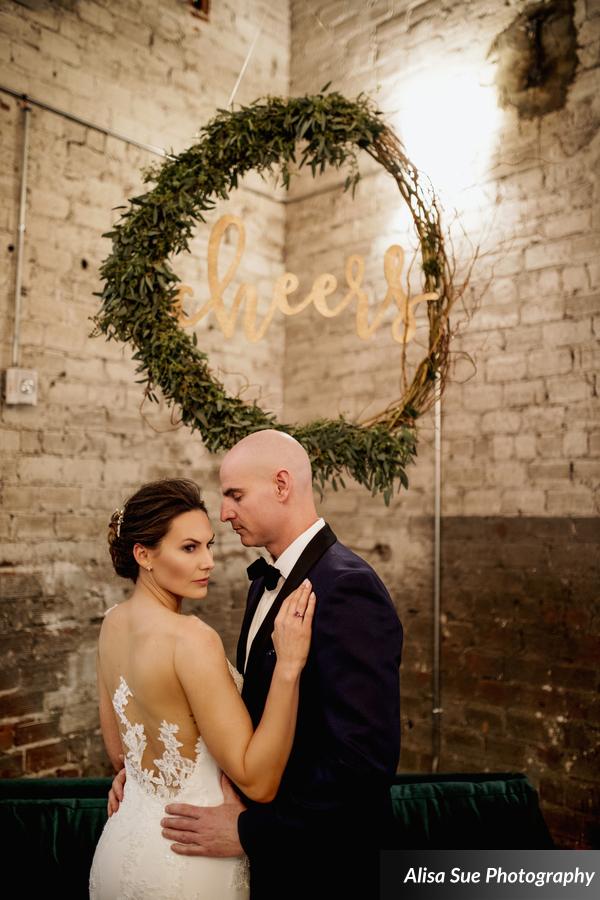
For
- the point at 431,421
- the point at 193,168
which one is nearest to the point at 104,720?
the point at 193,168

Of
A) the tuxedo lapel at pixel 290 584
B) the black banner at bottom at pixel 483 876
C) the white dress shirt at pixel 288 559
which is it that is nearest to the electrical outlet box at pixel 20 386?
the white dress shirt at pixel 288 559

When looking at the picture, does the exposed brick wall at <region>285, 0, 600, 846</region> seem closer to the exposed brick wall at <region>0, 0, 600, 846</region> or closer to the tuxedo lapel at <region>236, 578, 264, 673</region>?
the exposed brick wall at <region>0, 0, 600, 846</region>

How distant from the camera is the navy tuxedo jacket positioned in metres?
1.83

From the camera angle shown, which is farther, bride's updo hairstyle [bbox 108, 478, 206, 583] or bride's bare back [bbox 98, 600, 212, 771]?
bride's updo hairstyle [bbox 108, 478, 206, 583]

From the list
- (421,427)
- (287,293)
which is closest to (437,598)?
(421,427)

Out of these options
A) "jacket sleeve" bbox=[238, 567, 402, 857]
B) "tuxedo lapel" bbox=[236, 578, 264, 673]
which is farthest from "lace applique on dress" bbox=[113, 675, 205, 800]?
"tuxedo lapel" bbox=[236, 578, 264, 673]

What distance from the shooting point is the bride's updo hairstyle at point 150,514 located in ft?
6.70

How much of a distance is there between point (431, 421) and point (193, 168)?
6.84ft

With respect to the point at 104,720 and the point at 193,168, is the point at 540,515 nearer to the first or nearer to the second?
the point at 193,168

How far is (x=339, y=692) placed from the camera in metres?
1.84

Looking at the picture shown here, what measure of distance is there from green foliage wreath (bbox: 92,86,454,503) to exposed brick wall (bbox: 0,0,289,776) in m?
1.10

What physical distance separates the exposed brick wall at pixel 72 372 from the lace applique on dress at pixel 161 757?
7.50ft

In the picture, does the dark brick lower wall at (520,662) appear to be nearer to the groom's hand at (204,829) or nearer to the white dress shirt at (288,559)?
the white dress shirt at (288,559)

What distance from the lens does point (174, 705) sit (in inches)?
74.9
